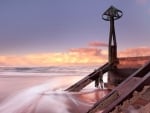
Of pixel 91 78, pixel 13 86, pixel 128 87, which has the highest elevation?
pixel 128 87

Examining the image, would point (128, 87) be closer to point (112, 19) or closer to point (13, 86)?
point (112, 19)

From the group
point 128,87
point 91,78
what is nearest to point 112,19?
point 91,78

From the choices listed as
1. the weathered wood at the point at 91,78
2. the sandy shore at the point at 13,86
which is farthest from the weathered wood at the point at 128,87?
A: the sandy shore at the point at 13,86

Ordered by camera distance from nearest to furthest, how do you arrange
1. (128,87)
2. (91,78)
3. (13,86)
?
(128,87) < (91,78) < (13,86)

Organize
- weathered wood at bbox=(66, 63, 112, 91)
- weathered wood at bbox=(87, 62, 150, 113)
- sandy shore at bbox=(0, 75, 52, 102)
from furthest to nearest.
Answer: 1. sandy shore at bbox=(0, 75, 52, 102)
2. weathered wood at bbox=(66, 63, 112, 91)
3. weathered wood at bbox=(87, 62, 150, 113)

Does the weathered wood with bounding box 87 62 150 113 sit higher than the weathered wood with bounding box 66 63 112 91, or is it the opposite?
the weathered wood with bounding box 87 62 150 113

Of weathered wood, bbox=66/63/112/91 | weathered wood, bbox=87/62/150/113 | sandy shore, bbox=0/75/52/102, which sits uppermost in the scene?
weathered wood, bbox=87/62/150/113

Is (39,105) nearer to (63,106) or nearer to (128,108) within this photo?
(63,106)

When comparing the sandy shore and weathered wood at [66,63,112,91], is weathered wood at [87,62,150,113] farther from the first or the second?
the sandy shore

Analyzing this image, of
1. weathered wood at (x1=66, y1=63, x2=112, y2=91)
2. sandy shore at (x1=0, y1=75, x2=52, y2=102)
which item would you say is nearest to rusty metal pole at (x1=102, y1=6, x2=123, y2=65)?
weathered wood at (x1=66, y1=63, x2=112, y2=91)

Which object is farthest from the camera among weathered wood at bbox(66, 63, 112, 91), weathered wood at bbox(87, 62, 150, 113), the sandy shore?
the sandy shore

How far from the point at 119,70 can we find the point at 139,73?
610 centimetres

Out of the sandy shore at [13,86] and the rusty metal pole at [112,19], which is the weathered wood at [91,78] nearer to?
the rusty metal pole at [112,19]

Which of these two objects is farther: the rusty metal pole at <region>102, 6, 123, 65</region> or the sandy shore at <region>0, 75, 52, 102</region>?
the sandy shore at <region>0, 75, 52, 102</region>
